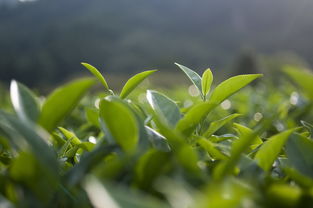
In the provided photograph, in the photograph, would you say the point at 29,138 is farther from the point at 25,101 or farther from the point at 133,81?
the point at 133,81

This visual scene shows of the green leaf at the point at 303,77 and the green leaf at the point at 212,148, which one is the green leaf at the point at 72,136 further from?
the green leaf at the point at 303,77

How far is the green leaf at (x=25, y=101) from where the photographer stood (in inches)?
19.1

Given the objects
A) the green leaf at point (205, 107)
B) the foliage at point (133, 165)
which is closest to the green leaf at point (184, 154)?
the foliage at point (133, 165)

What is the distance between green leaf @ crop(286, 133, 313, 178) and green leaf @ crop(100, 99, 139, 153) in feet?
0.74

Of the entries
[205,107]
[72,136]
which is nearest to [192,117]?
[205,107]

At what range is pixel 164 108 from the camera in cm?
66

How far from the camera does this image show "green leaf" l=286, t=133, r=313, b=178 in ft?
1.75

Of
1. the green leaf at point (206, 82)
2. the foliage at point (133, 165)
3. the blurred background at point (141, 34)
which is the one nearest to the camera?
the foliage at point (133, 165)

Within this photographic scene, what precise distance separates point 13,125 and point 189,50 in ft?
169

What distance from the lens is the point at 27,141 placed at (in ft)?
1.39

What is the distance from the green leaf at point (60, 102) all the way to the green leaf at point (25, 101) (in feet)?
0.04

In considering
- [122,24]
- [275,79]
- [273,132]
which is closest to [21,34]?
[122,24]

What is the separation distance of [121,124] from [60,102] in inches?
3.5

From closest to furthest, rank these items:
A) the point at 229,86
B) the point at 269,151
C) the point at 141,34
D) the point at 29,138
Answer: the point at 29,138, the point at 269,151, the point at 229,86, the point at 141,34
